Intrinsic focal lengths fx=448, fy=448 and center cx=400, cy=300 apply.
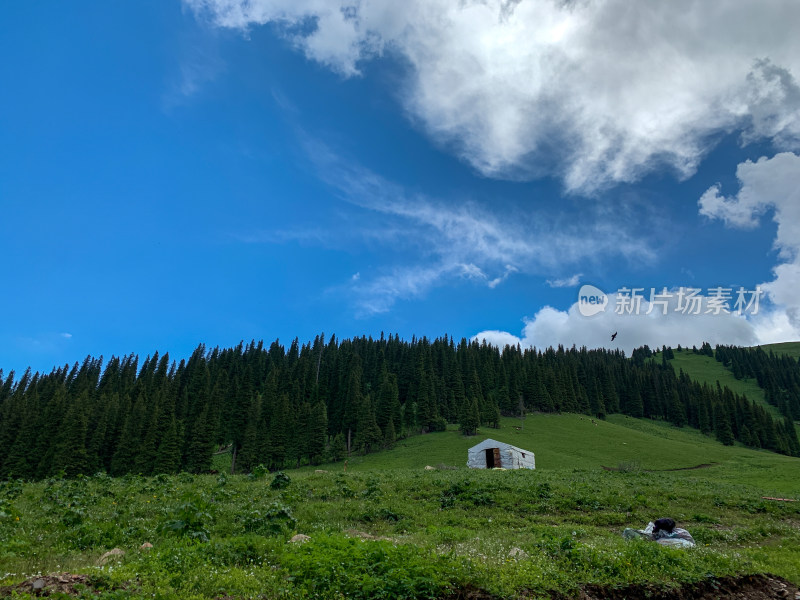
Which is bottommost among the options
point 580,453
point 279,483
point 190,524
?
point 190,524

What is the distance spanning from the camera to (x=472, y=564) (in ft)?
34.7

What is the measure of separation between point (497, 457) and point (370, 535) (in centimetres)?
4664

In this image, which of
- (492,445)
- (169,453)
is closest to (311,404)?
(169,453)

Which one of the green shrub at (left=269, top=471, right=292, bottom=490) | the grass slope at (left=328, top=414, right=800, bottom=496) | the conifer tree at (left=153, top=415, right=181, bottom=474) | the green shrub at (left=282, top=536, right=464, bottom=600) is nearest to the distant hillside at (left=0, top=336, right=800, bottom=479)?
the conifer tree at (left=153, top=415, right=181, bottom=474)

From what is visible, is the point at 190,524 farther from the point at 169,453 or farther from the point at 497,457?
the point at 169,453

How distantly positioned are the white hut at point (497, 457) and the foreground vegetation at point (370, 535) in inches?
1211

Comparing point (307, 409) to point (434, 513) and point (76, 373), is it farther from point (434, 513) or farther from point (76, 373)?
point (76, 373)

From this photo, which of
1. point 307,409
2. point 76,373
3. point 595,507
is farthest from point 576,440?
point 76,373

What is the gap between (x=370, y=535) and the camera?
669 inches

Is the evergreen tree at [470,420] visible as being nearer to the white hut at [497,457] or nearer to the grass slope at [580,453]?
the grass slope at [580,453]

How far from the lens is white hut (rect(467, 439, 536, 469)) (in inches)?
2333

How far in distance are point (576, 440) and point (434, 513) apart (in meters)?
80.4

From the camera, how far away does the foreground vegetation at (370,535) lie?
9.73 meters

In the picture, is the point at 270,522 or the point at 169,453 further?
the point at 169,453
